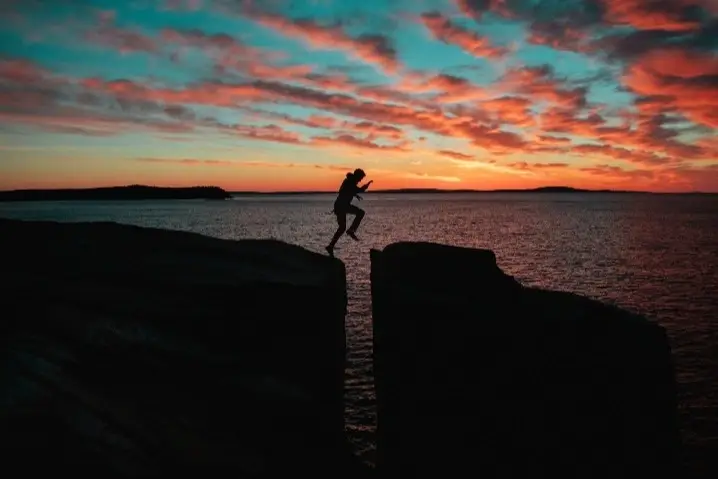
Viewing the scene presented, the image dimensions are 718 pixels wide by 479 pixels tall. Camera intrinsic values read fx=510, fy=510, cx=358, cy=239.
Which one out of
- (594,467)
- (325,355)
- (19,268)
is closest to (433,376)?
(325,355)

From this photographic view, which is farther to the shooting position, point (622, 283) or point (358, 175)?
point (622, 283)

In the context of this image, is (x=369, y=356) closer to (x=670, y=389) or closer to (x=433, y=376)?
(x=433, y=376)

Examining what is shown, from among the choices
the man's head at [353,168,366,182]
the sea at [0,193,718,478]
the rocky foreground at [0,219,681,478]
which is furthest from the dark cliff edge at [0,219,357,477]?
the sea at [0,193,718,478]

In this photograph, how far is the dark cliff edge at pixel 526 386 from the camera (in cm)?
1009

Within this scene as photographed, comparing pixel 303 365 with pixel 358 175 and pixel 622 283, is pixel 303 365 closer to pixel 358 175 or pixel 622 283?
pixel 358 175

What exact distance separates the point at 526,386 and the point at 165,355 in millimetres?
7056

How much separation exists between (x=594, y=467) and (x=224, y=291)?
830cm

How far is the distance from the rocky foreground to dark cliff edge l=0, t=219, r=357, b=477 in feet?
0.11

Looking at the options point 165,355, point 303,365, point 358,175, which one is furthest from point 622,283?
point 165,355

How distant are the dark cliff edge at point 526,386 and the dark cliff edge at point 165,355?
215 centimetres

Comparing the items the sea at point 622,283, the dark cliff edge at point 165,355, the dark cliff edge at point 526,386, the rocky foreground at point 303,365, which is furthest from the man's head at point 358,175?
the sea at point 622,283

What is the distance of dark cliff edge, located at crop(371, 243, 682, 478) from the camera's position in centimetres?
1009

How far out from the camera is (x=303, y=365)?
11.9 metres

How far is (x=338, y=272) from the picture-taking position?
13.7 m
